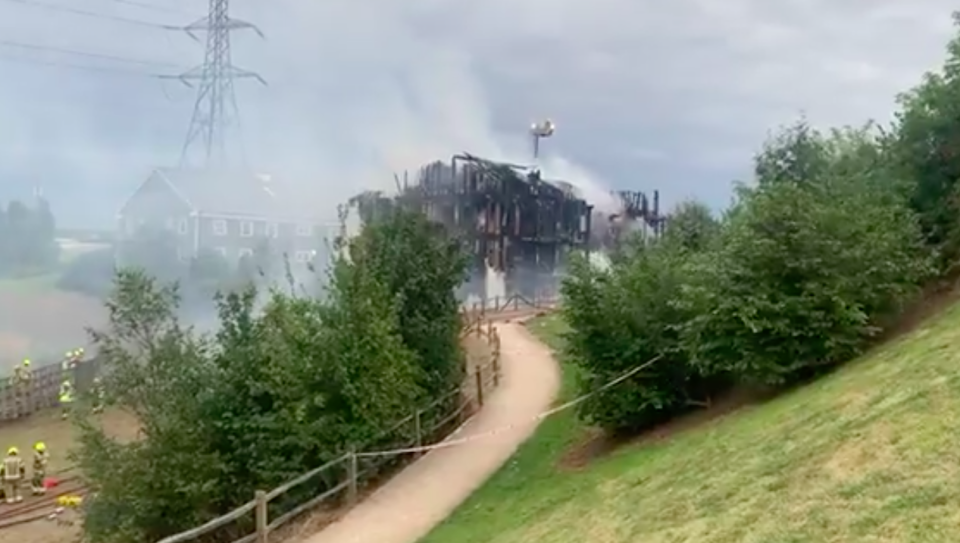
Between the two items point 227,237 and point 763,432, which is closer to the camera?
point 763,432

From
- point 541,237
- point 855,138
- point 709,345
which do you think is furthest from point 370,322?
point 541,237

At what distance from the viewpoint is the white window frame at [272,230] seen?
4669 cm

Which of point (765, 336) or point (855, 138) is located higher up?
point (855, 138)

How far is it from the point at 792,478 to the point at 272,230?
140 ft

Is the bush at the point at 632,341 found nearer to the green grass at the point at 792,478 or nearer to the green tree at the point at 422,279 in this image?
the green grass at the point at 792,478

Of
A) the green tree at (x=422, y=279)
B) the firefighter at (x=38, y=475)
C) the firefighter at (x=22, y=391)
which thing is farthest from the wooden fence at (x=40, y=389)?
the green tree at (x=422, y=279)

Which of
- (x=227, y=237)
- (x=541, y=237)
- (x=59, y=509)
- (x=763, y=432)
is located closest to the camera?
(x=763, y=432)

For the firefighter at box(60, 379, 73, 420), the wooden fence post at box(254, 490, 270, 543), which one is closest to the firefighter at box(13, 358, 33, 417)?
the firefighter at box(60, 379, 73, 420)

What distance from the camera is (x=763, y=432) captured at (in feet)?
30.0

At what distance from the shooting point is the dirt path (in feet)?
36.6

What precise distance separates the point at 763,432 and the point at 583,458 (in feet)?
14.9

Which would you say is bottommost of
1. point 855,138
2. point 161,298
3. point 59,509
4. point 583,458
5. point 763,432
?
point 59,509

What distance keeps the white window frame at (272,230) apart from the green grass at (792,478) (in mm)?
35779

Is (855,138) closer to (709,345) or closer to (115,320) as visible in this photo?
(709,345)
